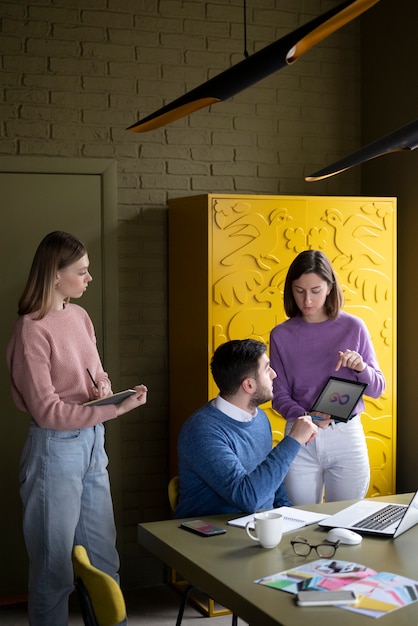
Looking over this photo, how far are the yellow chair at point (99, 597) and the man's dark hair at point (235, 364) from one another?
95 centimetres

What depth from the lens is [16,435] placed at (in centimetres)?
423

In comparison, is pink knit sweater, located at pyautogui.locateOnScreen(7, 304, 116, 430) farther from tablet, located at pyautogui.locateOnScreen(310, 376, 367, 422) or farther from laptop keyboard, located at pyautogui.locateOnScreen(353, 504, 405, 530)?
laptop keyboard, located at pyautogui.locateOnScreen(353, 504, 405, 530)

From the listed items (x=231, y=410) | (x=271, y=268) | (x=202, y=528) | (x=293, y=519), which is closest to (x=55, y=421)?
(x=231, y=410)

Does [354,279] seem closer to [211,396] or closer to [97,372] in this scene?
[211,396]

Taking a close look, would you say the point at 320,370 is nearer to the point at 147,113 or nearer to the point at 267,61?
the point at 147,113

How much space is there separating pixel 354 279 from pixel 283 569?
93.0 inches

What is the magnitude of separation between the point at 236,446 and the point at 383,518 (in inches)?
21.3

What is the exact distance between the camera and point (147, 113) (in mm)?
4379

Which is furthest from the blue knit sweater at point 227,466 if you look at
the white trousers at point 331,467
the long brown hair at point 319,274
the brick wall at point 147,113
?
the brick wall at point 147,113

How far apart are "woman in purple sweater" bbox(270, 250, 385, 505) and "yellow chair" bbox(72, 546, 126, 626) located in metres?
1.42

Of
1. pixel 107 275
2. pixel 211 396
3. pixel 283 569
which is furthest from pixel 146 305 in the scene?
pixel 283 569

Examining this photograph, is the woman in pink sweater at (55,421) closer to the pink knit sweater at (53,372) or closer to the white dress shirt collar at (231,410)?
the pink knit sweater at (53,372)

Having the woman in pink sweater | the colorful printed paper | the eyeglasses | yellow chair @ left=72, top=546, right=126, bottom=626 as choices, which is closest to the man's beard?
the woman in pink sweater

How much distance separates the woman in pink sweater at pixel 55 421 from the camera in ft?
10.3
